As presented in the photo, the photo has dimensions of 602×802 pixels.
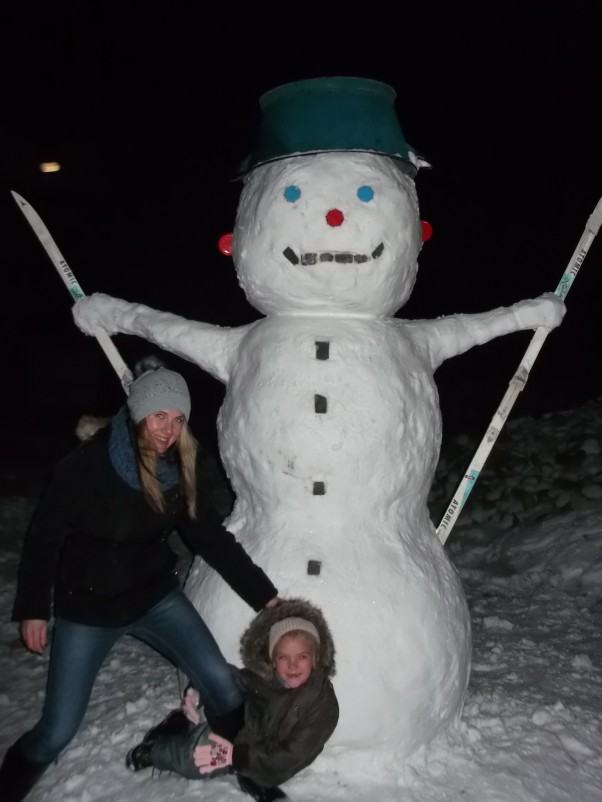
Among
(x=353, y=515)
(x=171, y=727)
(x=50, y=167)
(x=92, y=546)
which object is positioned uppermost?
(x=50, y=167)

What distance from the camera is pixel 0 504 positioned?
20.8 ft

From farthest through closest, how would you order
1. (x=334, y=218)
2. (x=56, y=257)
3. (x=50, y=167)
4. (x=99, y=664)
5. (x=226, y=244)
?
1. (x=50, y=167)
2. (x=56, y=257)
3. (x=226, y=244)
4. (x=334, y=218)
5. (x=99, y=664)

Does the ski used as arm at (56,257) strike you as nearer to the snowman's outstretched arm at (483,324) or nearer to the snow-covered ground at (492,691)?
the snowman's outstretched arm at (483,324)

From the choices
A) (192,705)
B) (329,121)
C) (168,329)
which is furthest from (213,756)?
(329,121)

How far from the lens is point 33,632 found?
1.93 metres

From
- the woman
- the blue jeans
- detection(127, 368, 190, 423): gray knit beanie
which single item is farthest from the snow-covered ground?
detection(127, 368, 190, 423): gray knit beanie

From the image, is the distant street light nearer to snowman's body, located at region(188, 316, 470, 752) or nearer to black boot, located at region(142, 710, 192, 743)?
snowman's body, located at region(188, 316, 470, 752)

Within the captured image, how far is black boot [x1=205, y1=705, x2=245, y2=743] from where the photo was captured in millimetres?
2184

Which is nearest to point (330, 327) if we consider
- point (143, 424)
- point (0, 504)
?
point (143, 424)

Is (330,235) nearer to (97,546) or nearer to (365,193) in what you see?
(365,193)

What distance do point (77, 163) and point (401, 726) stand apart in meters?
13.2

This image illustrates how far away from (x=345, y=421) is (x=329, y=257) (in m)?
0.57

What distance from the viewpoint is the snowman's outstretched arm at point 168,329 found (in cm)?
270

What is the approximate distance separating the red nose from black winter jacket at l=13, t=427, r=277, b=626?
3.36 ft
